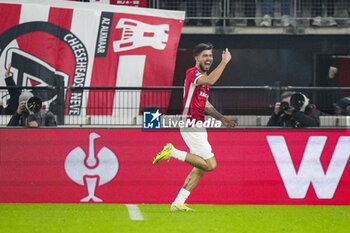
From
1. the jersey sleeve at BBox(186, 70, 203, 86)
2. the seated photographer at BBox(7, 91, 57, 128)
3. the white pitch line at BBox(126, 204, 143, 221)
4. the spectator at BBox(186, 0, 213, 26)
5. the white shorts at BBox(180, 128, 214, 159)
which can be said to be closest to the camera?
the white pitch line at BBox(126, 204, 143, 221)

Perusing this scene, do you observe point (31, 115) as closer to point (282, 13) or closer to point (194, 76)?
point (194, 76)

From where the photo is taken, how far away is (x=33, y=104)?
1145 cm

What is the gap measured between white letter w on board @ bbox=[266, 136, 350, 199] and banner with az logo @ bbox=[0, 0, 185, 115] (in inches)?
275

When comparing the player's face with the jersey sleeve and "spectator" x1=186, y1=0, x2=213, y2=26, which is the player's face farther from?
"spectator" x1=186, y1=0, x2=213, y2=26

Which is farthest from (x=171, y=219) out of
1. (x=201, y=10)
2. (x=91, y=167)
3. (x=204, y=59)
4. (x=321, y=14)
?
(x=321, y=14)

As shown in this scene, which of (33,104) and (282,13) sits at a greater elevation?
(282,13)

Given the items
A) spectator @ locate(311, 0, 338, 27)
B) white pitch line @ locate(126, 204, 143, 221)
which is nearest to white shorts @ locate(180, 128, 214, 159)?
white pitch line @ locate(126, 204, 143, 221)

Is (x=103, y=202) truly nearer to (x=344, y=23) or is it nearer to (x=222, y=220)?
(x=222, y=220)

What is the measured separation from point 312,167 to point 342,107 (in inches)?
78.7

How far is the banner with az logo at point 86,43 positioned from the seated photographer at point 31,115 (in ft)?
17.6

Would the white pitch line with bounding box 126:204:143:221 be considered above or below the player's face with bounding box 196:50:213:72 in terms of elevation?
below

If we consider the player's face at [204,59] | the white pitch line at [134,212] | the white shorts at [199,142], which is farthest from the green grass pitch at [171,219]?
the player's face at [204,59]

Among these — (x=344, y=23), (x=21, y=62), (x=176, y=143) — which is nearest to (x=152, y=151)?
(x=176, y=143)

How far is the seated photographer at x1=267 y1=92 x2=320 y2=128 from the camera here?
11.5 metres
